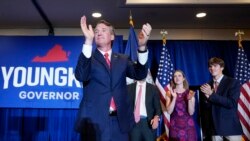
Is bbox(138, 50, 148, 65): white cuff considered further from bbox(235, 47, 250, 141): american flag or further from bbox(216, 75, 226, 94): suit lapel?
bbox(235, 47, 250, 141): american flag

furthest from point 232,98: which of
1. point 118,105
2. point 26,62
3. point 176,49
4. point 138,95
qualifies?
point 26,62

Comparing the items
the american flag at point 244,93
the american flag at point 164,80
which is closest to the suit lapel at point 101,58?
the american flag at point 164,80

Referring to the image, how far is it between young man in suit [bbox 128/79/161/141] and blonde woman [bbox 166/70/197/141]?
0.64ft

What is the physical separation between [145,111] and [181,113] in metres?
0.43

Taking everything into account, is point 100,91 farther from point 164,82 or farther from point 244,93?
point 244,93

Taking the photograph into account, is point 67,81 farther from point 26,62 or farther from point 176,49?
point 176,49

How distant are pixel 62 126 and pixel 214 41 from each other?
318 cm

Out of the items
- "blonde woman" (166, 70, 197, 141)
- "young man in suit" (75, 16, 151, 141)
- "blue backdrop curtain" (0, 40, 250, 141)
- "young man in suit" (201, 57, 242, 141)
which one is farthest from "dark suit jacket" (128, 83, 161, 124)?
"young man in suit" (75, 16, 151, 141)

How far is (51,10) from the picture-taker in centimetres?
469

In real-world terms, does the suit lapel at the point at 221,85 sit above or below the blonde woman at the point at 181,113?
above

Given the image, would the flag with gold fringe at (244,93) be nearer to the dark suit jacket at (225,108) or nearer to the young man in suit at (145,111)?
the dark suit jacket at (225,108)

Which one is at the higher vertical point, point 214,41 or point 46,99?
point 214,41

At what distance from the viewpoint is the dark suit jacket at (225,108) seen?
300cm

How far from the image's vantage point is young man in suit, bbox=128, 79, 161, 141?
3.33m
